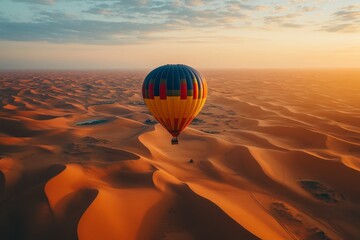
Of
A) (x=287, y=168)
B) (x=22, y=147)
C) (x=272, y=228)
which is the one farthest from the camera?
(x=22, y=147)

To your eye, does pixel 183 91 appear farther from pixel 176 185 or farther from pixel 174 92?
pixel 176 185

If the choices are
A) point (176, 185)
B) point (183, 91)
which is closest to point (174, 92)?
point (183, 91)

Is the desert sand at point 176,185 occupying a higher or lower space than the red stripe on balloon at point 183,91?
lower

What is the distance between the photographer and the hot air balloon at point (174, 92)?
1276 centimetres

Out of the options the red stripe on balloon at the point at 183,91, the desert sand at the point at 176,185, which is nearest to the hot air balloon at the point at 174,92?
the red stripe on balloon at the point at 183,91

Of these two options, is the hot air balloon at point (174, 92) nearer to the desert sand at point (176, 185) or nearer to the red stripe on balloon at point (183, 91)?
the red stripe on balloon at point (183, 91)

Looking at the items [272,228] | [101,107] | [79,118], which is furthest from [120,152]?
[101,107]

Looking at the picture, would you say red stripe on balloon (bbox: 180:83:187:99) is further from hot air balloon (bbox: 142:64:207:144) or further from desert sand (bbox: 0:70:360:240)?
desert sand (bbox: 0:70:360:240)

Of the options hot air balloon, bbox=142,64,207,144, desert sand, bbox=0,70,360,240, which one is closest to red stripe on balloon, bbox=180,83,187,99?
hot air balloon, bbox=142,64,207,144

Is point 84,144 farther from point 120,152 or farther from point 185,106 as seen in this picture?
point 185,106

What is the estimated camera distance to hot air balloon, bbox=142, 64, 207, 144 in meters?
12.8

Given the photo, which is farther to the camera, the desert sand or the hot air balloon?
the hot air balloon

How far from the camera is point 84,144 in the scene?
21.5m

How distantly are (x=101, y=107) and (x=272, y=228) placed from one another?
34.5m
